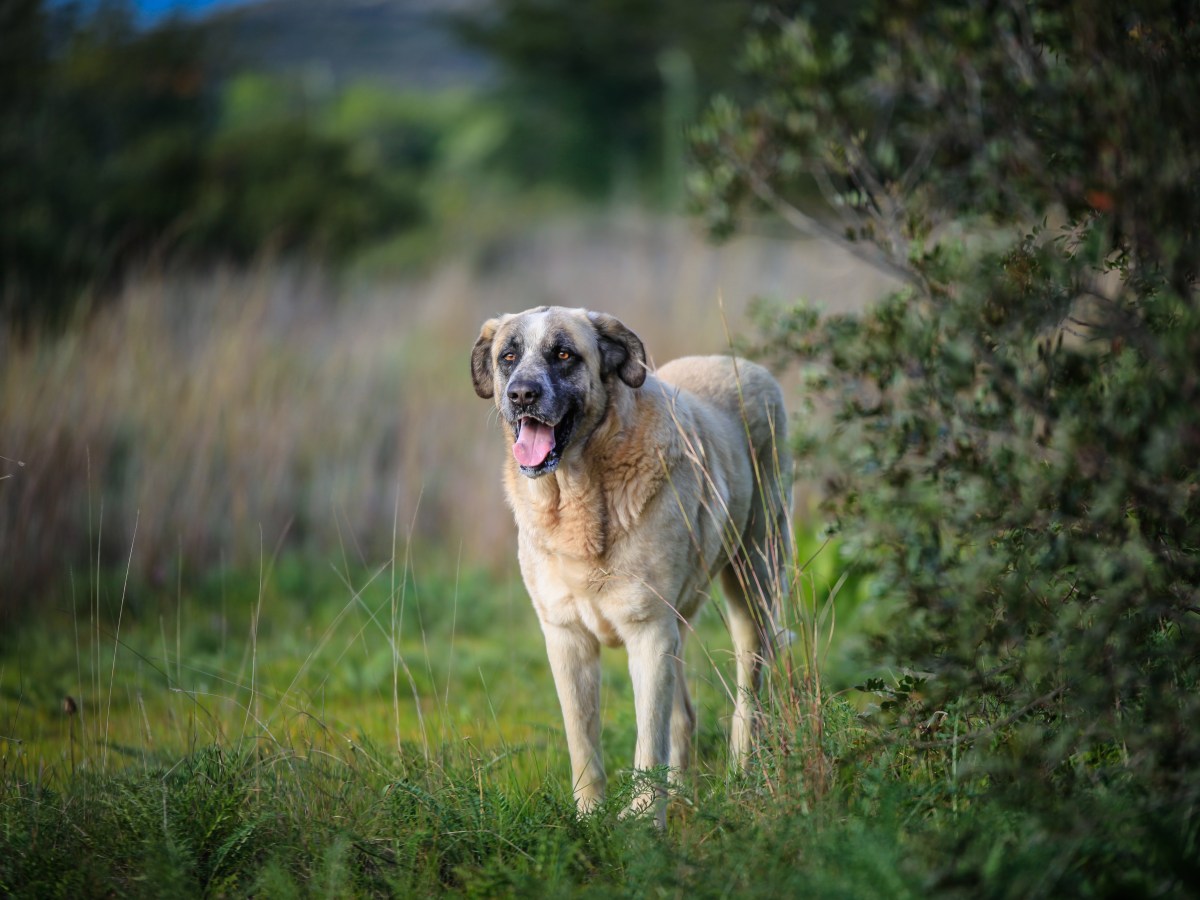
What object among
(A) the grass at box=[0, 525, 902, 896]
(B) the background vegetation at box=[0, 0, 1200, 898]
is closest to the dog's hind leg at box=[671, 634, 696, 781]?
(A) the grass at box=[0, 525, 902, 896]

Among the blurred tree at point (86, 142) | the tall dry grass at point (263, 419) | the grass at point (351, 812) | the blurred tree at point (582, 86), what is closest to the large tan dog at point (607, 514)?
the grass at point (351, 812)

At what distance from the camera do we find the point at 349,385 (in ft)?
34.9

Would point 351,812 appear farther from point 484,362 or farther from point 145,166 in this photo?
point 145,166

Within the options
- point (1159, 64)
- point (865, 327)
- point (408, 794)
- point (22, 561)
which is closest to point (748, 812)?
point (408, 794)

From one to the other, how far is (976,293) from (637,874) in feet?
6.56

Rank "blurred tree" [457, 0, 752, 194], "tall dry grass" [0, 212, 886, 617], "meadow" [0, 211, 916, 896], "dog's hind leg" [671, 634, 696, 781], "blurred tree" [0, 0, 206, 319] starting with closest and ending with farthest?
1. "meadow" [0, 211, 916, 896]
2. "dog's hind leg" [671, 634, 696, 781]
3. "tall dry grass" [0, 212, 886, 617]
4. "blurred tree" [0, 0, 206, 319]
5. "blurred tree" [457, 0, 752, 194]

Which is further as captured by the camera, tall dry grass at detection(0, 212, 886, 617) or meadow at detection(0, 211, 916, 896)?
tall dry grass at detection(0, 212, 886, 617)

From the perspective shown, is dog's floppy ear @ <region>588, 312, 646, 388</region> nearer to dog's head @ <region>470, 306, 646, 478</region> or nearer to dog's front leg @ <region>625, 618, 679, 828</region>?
dog's head @ <region>470, 306, 646, 478</region>

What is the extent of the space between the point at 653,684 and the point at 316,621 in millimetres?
4164

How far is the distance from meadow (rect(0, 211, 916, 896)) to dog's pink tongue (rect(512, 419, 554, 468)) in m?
0.54

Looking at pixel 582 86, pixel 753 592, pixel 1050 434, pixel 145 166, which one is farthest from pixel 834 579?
pixel 582 86

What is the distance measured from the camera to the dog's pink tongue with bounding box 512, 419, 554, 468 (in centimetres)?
456

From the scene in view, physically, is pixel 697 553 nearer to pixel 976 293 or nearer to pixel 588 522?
pixel 588 522

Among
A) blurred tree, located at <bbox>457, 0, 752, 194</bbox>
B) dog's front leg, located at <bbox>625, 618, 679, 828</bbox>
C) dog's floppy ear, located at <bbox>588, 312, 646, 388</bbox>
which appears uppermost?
blurred tree, located at <bbox>457, 0, 752, 194</bbox>
